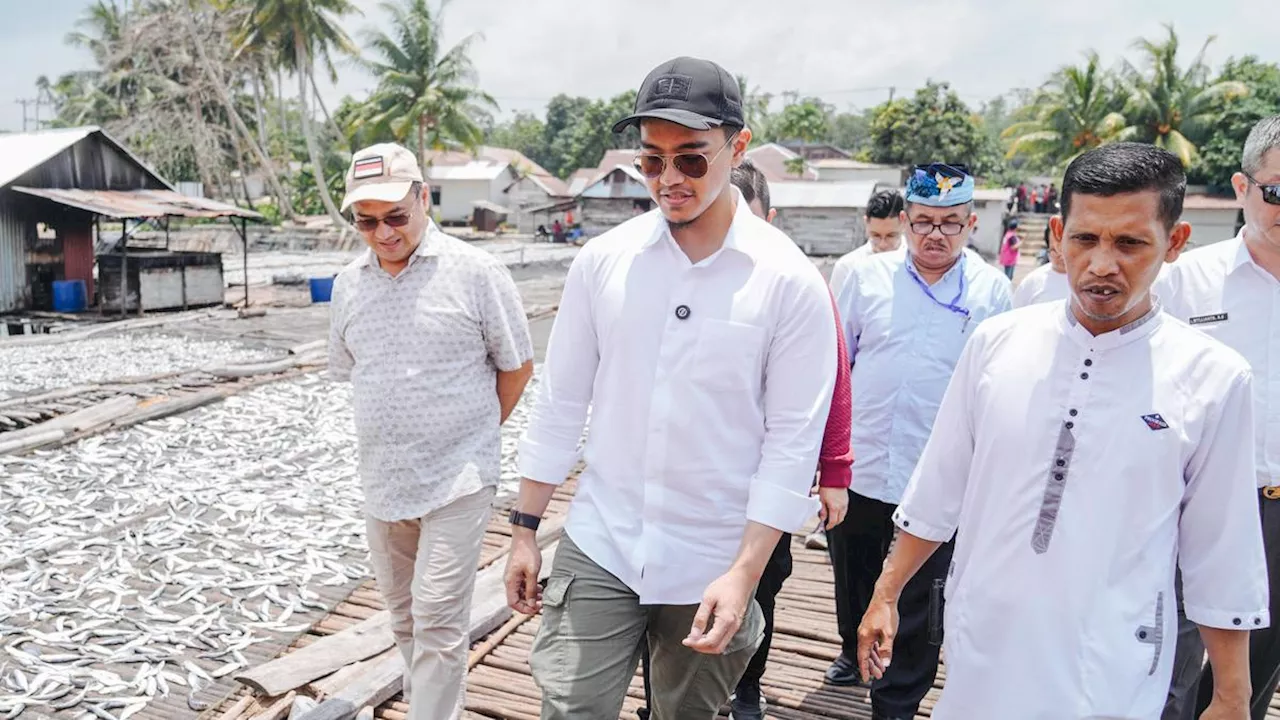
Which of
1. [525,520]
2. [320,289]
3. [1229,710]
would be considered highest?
[525,520]

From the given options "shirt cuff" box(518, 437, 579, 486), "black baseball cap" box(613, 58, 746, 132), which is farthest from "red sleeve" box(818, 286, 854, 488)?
"shirt cuff" box(518, 437, 579, 486)

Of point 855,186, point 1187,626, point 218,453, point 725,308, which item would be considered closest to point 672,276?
point 725,308

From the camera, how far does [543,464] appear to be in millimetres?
2648

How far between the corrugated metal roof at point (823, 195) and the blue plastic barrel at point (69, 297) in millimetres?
27045

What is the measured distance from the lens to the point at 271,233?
41.6 m

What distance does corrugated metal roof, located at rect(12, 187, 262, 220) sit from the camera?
19031 millimetres

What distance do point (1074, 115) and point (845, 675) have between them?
39.8 meters

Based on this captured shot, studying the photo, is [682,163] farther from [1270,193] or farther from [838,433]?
[1270,193]

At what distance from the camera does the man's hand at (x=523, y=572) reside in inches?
102

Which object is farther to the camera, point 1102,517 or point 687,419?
point 687,419

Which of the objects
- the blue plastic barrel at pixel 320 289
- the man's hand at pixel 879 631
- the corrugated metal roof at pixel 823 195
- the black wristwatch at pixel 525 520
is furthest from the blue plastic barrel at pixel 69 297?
the corrugated metal roof at pixel 823 195

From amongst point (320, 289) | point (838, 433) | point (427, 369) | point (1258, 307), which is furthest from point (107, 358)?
point (1258, 307)

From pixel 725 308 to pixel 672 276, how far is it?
0.17 m

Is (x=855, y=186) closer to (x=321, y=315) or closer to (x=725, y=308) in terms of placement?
(x=321, y=315)
